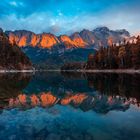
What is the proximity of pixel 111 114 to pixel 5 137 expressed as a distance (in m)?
11.5

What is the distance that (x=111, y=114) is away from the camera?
26344mm

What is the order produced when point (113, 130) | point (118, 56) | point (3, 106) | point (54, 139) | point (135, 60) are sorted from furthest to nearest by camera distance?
point (118, 56)
point (135, 60)
point (3, 106)
point (113, 130)
point (54, 139)

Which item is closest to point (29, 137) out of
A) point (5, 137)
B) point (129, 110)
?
point (5, 137)

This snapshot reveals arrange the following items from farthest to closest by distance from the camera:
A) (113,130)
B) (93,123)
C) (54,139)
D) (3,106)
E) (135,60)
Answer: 1. (135,60)
2. (3,106)
3. (93,123)
4. (113,130)
5. (54,139)

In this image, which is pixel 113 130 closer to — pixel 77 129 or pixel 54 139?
pixel 77 129

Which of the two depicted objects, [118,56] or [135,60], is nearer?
[135,60]

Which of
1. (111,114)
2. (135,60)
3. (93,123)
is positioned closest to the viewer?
(93,123)

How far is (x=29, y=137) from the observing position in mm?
17984

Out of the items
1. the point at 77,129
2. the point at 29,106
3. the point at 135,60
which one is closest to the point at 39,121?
the point at 77,129

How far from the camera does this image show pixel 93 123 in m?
22.1

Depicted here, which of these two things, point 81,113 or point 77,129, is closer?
point 77,129

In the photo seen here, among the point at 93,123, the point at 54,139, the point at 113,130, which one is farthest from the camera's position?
the point at 93,123

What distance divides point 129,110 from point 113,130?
31.2ft

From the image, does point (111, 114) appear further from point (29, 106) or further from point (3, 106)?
point (3, 106)
